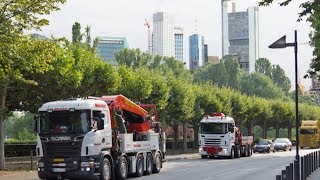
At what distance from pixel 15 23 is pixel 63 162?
610cm

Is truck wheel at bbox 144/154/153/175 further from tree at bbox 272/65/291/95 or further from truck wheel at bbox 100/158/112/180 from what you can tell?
tree at bbox 272/65/291/95

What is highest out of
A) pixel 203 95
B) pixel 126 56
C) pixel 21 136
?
pixel 126 56

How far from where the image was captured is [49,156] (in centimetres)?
2414

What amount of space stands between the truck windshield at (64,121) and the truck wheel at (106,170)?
168 cm

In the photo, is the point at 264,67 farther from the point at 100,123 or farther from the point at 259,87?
the point at 100,123

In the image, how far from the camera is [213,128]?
1930 inches

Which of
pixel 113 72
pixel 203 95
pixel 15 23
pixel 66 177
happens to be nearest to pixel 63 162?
pixel 66 177

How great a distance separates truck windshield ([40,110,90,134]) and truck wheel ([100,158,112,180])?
168 cm

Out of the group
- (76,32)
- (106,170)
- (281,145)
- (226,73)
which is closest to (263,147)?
(281,145)

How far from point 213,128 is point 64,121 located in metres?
26.2

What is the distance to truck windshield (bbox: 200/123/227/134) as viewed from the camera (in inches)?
1919

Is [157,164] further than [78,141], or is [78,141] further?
[157,164]

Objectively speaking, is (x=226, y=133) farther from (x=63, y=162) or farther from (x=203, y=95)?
(x=63, y=162)

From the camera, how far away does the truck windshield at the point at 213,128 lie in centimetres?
4875
